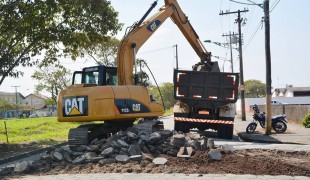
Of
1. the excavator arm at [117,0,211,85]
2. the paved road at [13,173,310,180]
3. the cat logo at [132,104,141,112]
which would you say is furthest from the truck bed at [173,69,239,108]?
the paved road at [13,173,310,180]

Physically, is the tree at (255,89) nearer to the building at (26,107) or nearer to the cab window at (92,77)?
the building at (26,107)

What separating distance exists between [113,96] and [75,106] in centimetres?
118

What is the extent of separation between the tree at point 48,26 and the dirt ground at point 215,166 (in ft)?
25.7

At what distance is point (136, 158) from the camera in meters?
9.54

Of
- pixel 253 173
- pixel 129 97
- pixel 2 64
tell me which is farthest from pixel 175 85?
pixel 253 173

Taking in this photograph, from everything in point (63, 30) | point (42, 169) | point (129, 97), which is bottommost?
point (42, 169)

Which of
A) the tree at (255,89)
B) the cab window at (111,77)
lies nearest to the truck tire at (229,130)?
the cab window at (111,77)

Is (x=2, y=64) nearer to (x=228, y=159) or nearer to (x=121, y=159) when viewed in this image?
(x=121, y=159)

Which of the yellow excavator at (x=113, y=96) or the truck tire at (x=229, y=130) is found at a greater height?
the yellow excavator at (x=113, y=96)

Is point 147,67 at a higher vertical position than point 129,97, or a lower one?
higher

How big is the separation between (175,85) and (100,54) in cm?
2998

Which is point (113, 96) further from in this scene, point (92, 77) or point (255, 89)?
point (255, 89)

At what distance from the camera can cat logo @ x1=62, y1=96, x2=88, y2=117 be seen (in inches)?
474

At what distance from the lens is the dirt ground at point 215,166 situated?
8508 mm
